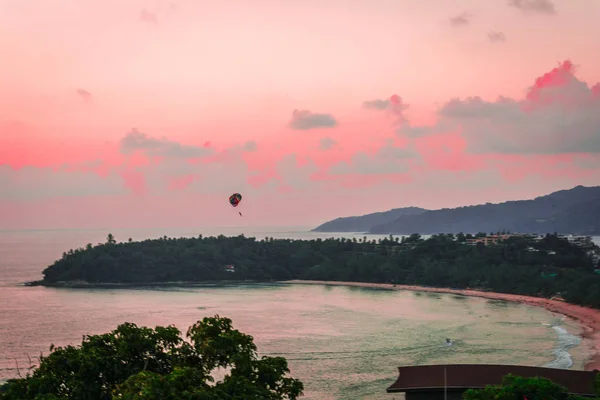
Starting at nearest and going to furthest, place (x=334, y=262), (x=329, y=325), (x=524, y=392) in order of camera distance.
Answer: (x=524, y=392) < (x=329, y=325) < (x=334, y=262)

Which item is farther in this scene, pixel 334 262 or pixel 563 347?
pixel 334 262

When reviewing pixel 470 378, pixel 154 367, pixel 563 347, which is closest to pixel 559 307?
pixel 563 347

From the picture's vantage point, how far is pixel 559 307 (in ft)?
202

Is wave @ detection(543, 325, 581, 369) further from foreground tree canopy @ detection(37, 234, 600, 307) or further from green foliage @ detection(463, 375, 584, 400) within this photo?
foreground tree canopy @ detection(37, 234, 600, 307)

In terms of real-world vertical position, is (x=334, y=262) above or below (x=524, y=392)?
above

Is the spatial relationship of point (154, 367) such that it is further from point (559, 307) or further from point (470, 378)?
point (559, 307)

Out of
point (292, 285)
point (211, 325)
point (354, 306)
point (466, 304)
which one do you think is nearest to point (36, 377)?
point (211, 325)

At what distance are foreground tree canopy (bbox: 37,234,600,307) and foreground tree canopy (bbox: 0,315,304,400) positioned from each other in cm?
6569

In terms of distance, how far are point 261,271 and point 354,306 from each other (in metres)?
32.9

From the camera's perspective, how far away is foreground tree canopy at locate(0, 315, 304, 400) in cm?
1180

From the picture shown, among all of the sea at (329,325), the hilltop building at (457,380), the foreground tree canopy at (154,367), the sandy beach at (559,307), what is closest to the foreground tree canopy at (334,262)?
the sandy beach at (559,307)

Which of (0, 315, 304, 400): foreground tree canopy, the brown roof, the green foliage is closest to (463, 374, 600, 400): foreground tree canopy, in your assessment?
the green foliage

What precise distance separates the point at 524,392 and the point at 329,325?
36.6m

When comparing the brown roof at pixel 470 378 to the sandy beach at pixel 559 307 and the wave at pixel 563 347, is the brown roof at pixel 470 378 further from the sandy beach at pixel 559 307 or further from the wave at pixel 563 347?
the wave at pixel 563 347
